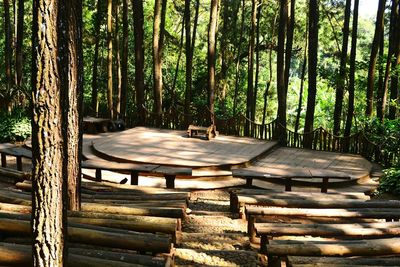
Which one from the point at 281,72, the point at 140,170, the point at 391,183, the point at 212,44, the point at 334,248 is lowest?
the point at 391,183

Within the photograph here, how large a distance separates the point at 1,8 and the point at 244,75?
60.6 feet

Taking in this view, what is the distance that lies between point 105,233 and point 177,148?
9.73m

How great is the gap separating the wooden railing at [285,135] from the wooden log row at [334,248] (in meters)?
9.38

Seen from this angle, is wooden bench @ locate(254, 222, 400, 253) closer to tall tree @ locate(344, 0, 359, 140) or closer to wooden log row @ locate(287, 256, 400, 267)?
wooden log row @ locate(287, 256, 400, 267)

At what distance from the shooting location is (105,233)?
4176 millimetres

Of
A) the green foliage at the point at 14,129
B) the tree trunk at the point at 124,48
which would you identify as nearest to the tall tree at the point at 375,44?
the tree trunk at the point at 124,48

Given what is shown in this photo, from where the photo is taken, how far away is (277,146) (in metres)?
15.5

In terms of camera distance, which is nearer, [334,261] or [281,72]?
[334,261]

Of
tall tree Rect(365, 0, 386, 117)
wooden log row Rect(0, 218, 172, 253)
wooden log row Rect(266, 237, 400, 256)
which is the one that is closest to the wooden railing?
tall tree Rect(365, 0, 386, 117)

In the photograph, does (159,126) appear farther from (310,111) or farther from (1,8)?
(1,8)

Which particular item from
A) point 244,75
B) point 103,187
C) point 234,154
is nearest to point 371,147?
point 234,154

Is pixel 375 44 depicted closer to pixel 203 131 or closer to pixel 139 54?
pixel 203 131

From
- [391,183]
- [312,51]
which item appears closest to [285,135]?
[312,51]

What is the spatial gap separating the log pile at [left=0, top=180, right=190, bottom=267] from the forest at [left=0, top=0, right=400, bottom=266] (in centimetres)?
45
